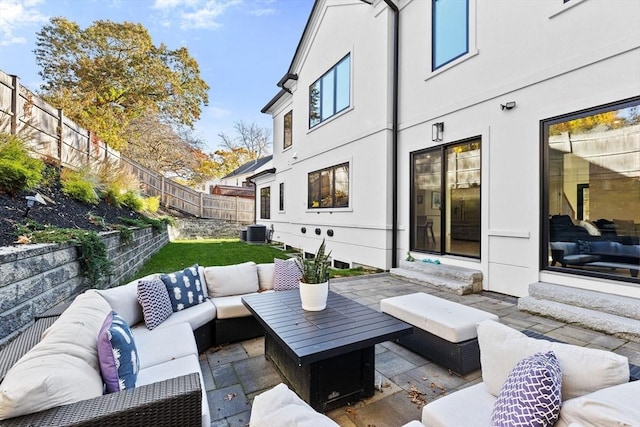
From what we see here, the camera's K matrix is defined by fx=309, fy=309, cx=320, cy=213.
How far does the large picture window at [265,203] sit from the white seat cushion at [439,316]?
1119 centimetres

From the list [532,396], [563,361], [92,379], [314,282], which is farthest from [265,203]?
[532,396]

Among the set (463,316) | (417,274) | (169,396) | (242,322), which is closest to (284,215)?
(417,274)

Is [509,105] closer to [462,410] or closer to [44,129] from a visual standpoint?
[462,410]

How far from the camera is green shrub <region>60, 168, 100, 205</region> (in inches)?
218

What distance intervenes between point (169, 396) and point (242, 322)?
2156mm

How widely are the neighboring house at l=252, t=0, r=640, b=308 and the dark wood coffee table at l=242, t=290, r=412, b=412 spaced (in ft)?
10.7

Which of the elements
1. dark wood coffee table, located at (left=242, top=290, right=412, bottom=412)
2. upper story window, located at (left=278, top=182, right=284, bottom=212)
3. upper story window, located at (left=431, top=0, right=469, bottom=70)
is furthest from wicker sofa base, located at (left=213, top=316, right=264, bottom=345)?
upper story window, located at (left=278, top=182, right=284, bottom=212)

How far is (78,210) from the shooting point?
5.23 metres

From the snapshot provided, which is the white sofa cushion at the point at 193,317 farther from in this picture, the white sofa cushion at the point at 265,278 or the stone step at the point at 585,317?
the stone step at the point at 585,317

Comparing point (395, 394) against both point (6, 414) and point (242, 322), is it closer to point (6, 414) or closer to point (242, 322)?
point (242, 322)

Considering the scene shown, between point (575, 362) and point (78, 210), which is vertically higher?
point (78, 210)

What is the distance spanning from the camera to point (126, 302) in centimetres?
287

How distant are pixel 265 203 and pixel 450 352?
12753 mm

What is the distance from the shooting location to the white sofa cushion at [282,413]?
3.22ft
